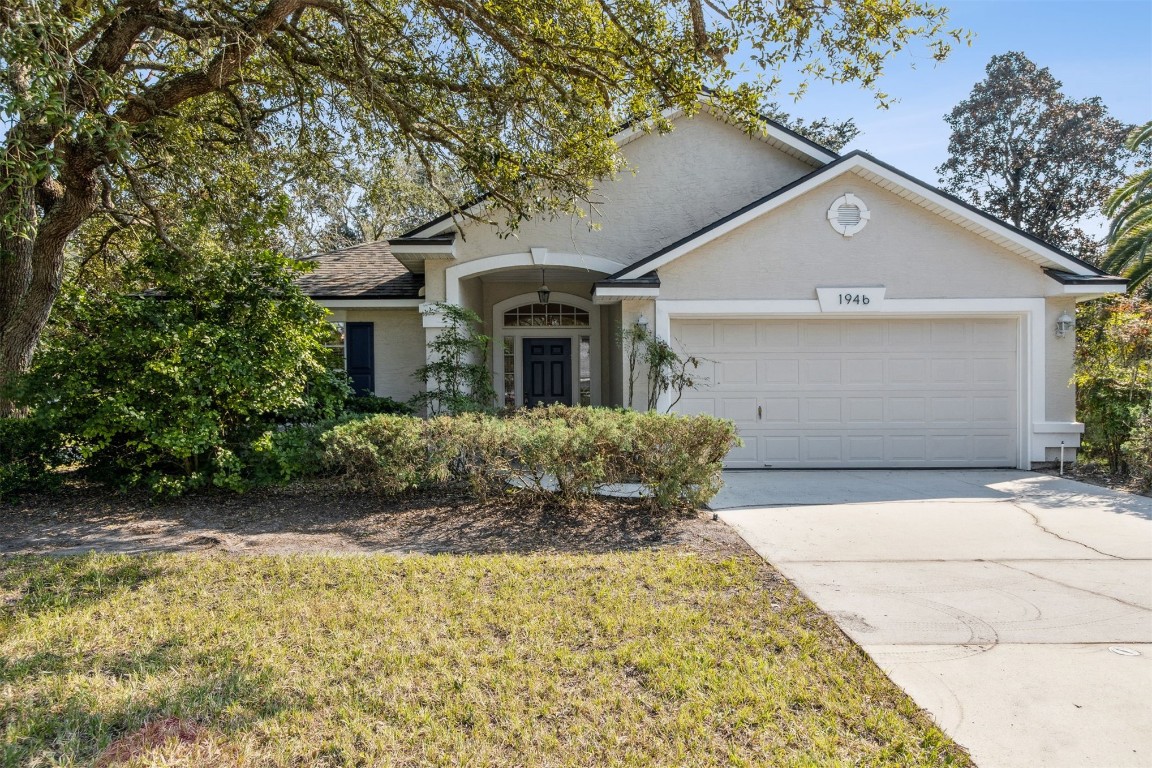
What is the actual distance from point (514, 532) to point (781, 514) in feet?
10.3

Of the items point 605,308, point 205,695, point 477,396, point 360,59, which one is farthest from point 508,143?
point 205,695

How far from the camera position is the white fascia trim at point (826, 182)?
31.9ft

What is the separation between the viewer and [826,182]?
9883 mm

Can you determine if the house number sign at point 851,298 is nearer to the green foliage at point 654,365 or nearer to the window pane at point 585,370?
the green foliage at point 654,365

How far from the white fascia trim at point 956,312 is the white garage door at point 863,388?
24 cm

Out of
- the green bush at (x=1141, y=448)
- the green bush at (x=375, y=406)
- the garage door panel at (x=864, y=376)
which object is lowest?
the green bush at (x=1141, y=448)

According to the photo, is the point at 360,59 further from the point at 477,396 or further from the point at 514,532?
the point at 514,532

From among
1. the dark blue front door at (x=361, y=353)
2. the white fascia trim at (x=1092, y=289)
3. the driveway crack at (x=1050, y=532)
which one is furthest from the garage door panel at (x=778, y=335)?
the dark blue front door at (x=361, y=353)

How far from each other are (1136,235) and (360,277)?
17.2 metres

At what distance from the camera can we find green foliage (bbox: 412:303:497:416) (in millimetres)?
10055

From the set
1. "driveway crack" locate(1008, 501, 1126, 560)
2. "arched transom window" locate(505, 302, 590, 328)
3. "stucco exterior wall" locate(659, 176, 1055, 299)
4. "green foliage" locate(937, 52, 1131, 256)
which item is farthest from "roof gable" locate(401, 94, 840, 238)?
"green foliage" locate(937, 52, 1131, 256)

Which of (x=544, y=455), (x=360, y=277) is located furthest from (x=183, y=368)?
(x=360, y=277)

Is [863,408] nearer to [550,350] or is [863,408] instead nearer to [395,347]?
[550,350]

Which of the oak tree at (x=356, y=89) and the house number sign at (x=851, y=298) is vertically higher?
the oak tree at (x=356, y=89)
